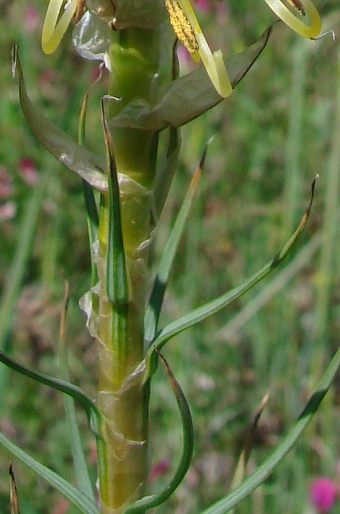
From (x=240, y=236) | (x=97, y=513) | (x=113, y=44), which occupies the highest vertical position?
(x=113, y=44)

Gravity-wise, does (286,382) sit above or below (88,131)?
below

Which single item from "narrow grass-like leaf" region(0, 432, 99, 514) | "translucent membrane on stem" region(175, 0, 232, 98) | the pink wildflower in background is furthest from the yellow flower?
the pink wildflower in background

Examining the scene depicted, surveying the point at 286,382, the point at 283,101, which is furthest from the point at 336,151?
the point at 283,101

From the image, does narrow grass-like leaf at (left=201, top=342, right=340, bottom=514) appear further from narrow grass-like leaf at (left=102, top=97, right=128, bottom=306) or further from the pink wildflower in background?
the pink wildflower in background

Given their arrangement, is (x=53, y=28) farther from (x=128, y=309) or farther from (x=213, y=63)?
(x=128, y=309)

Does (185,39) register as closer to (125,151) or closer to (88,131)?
(125,151)

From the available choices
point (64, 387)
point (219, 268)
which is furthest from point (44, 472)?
point (219, 268)

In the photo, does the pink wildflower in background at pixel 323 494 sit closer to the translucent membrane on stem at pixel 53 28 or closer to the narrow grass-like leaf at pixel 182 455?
the narrow grass-like leaf at pixel 182 455
